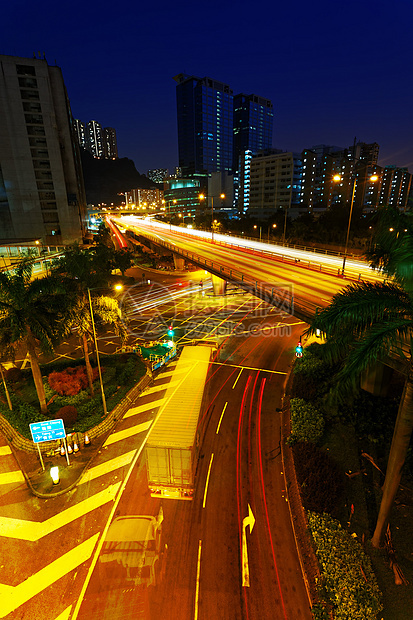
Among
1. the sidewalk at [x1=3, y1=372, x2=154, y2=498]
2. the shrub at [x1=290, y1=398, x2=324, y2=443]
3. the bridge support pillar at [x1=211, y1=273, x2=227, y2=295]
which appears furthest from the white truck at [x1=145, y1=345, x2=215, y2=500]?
the bridge support pillar at [x1=211, y1=273, x2=227, y2=295]

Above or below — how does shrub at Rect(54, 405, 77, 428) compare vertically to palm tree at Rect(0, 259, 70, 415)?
below

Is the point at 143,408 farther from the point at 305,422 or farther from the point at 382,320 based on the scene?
the point at 382,320

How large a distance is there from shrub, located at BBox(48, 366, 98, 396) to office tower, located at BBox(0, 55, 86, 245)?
6124 centimetres

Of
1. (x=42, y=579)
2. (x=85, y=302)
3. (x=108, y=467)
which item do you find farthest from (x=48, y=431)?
(x=85, y=302)

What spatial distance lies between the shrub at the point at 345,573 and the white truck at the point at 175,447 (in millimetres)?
5872

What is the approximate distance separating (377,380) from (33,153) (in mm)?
88806

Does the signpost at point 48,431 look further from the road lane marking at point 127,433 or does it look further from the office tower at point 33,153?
the office tower at point 33,153

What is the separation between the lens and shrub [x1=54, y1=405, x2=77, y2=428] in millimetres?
19297

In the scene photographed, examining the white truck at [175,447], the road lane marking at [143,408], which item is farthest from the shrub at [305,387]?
the road lane marking at [143,408]

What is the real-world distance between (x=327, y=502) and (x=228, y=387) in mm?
11654

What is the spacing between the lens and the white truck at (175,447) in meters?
13.5

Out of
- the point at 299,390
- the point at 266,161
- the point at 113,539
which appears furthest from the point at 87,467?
the point at 266,161

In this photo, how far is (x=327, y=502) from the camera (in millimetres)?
13672

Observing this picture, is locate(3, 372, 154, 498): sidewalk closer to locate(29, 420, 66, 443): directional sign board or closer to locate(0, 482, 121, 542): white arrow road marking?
locate(0, 482, 121, 542): white arrow road marking
